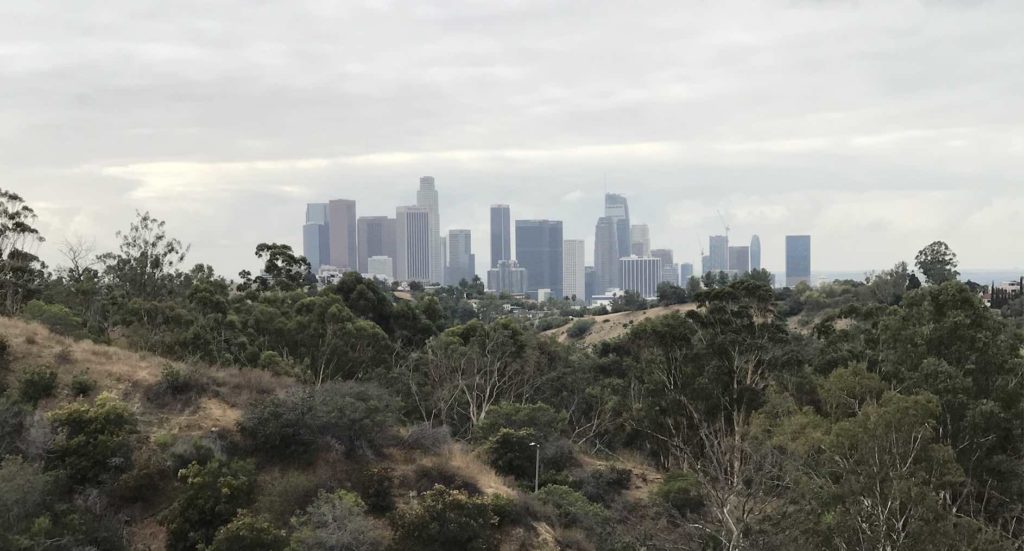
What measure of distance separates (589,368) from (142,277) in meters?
23.0

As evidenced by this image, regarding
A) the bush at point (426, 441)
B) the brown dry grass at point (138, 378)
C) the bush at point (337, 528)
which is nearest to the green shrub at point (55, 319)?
the brown dry grass at point (138, 378)

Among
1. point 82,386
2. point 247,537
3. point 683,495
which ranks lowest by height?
point 683,495

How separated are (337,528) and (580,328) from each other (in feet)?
232

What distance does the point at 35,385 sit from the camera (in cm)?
1977

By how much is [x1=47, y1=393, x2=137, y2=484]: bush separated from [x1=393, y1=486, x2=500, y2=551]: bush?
6254 millimetres

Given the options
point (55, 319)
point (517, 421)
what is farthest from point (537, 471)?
point (55, 319)

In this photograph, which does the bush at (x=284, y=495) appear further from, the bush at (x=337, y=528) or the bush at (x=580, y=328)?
the bush at (x=580, y=328)

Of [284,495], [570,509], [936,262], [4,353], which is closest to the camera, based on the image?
[284,495]

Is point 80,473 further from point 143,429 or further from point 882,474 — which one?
point 882,474

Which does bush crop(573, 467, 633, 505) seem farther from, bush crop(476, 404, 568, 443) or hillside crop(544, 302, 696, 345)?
hillside crop(544, 302, 696, 345)

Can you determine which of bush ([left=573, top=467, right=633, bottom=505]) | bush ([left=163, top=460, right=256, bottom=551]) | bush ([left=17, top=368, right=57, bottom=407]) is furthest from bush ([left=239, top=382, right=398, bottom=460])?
bush ([left=573, top=467, right=633, bottom=505])

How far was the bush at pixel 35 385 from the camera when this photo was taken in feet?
64.3

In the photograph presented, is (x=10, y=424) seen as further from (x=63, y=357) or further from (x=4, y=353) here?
(x=4, y=353)

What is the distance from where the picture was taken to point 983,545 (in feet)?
47.1
